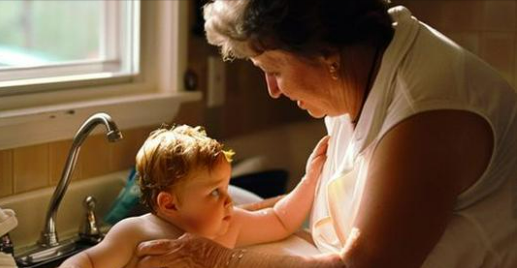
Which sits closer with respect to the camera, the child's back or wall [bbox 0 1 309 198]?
the child's back

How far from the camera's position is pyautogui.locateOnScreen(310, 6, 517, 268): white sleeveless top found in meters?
1.19

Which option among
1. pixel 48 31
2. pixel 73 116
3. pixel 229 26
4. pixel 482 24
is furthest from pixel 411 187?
pixel 482 24

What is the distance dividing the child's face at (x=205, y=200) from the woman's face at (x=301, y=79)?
0.18 m

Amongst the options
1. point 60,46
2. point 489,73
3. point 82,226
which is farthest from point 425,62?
point 60,46

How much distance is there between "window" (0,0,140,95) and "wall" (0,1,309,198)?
0.15 metres

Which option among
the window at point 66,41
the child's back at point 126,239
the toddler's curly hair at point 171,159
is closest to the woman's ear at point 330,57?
the toddler's curly hair at point 171,159

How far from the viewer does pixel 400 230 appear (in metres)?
1.16

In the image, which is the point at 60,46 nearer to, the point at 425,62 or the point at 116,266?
the point at 116,266

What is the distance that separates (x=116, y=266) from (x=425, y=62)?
1.98ft

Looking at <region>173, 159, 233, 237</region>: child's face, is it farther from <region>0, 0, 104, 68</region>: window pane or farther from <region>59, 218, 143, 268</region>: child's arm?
<region>0, 0, 104, 68</region>: window pane

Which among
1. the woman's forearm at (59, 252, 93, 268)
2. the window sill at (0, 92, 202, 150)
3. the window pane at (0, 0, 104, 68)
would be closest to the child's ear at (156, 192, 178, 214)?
the woman's forearm at (59, 252, 93, 268)

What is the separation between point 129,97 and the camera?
1.88 metres

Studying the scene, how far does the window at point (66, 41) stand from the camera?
1.72m

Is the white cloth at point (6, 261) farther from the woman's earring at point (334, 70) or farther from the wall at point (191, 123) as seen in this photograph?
the woman's earring at point (334, 70)
